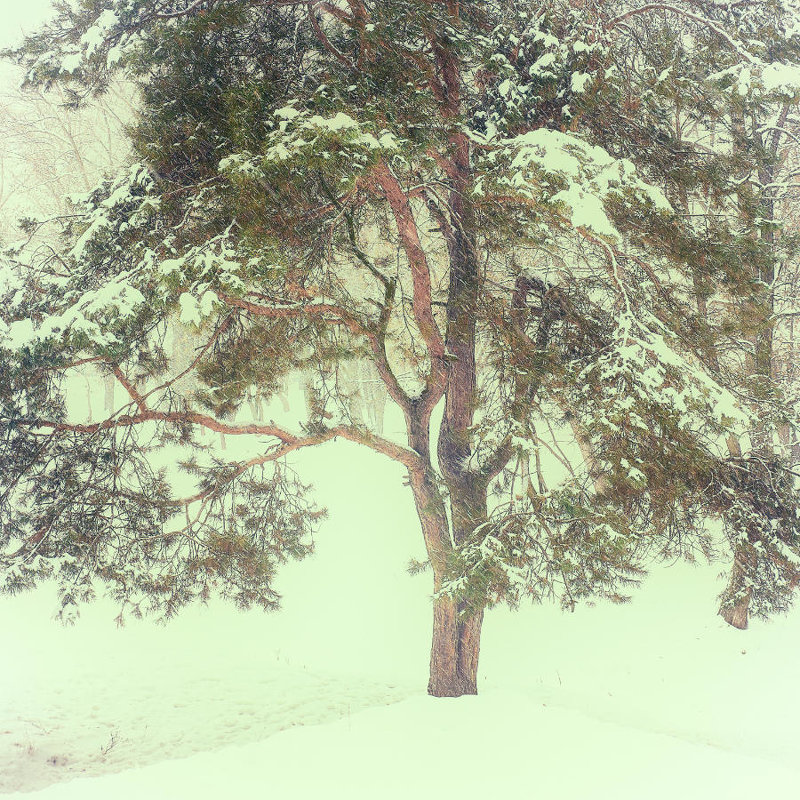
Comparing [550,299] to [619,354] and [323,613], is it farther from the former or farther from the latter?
[323,613]

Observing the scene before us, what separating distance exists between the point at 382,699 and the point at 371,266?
643cm

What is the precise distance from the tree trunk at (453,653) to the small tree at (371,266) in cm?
118

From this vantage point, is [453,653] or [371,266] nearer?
[371,266]

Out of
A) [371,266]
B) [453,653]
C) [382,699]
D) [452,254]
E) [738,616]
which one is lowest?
[382,699]

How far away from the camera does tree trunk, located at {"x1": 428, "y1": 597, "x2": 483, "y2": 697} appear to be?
7199 mm

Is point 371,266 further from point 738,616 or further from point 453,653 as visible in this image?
point 738,616

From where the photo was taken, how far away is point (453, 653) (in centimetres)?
721

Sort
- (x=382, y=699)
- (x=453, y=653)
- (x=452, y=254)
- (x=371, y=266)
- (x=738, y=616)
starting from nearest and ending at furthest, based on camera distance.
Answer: (x=371, y=266)
(x=452, y=254)
(x=453, y=653)
(x=382, y=699)
(x=738, y=616)

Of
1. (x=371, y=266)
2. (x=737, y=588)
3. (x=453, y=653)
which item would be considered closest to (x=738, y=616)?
(x=737, y=588)

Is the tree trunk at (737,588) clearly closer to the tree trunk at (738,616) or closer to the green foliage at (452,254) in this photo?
the green foliage at (452,254)

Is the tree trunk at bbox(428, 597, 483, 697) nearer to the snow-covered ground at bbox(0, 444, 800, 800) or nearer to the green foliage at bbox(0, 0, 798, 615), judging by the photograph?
the snow-covered ground at bbox(0, 444, 800, 800)

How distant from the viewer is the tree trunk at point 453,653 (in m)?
7.20

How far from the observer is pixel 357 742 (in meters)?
5.17

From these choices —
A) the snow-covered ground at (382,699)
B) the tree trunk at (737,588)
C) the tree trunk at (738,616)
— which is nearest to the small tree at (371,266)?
Answer: the tree trunk at (737,588)
